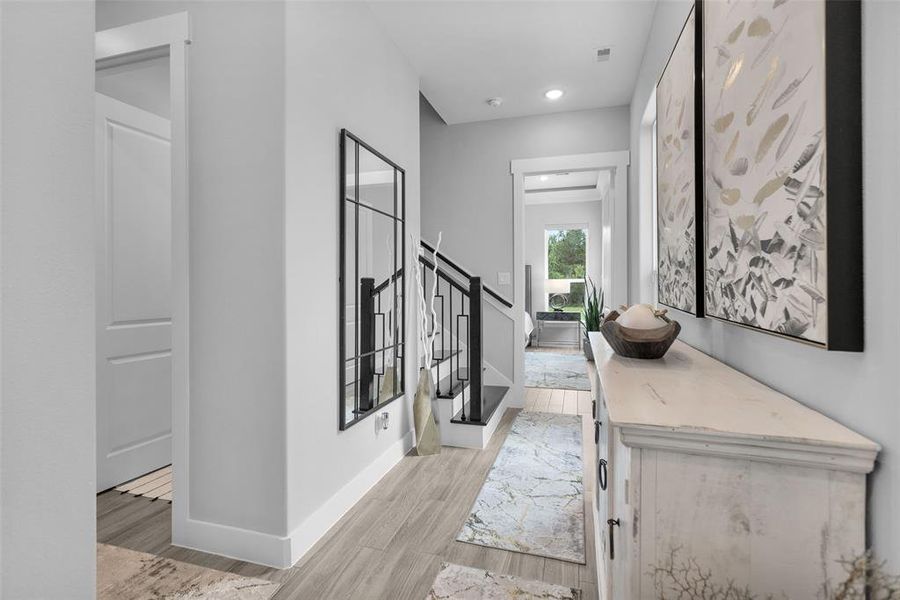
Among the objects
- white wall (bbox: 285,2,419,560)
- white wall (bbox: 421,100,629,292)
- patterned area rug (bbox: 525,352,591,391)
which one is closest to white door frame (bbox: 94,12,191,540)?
white wall (bbox: 285,2,419,560)

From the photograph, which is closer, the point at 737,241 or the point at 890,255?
the point at 890,255

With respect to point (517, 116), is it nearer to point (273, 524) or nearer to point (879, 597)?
point (273, 524)

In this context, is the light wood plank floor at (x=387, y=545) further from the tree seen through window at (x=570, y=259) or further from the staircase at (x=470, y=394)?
the tree seen through window at (x=570, y=259)

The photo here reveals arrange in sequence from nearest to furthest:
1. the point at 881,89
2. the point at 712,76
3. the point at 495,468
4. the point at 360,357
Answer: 1. the point at 881,89
2. the point at 712,76
3. the point at 360,357
4. the point at 495,468

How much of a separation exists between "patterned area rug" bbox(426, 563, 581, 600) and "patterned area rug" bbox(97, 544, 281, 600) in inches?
23.8

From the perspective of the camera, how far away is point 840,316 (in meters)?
0.79

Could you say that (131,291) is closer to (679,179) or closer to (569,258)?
(679,179)

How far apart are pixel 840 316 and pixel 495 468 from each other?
2.19 meters

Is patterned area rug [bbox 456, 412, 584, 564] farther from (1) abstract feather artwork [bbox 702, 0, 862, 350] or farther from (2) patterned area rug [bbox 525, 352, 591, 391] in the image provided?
(2) patterned area rug [bbox 525, 352, 591, 391]

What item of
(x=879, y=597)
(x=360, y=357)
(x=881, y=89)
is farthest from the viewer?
(x=360, y=357)

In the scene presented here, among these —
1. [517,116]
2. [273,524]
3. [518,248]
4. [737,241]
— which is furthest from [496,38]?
[273,524]

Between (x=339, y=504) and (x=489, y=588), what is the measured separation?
84cm

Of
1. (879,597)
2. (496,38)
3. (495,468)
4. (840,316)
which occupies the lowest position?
(495,468)

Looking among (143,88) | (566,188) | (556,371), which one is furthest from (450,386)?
(566,188)
